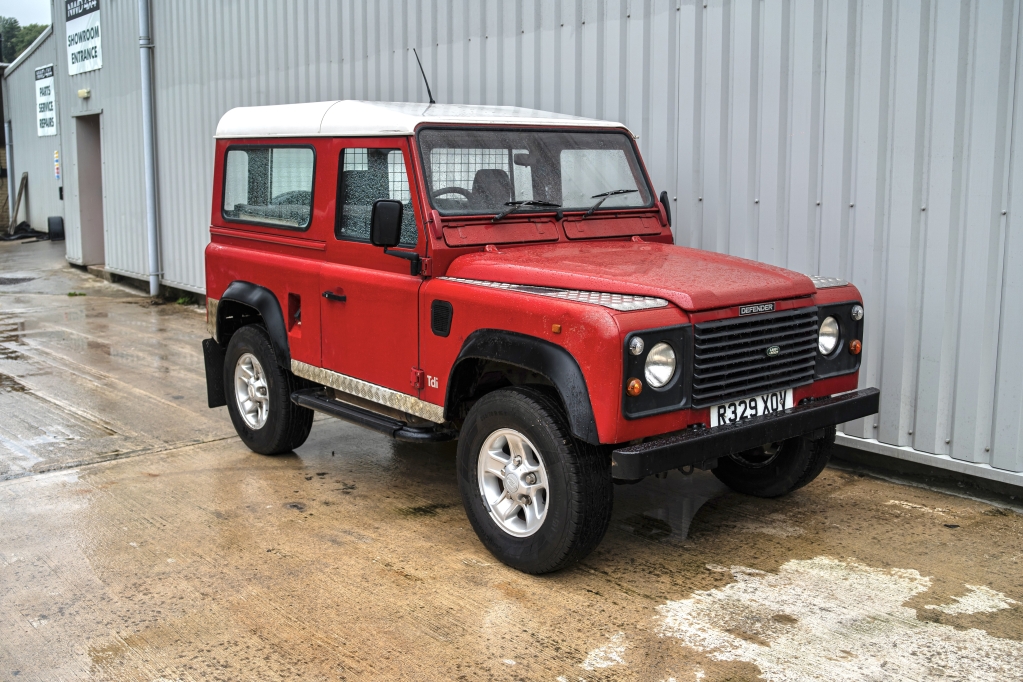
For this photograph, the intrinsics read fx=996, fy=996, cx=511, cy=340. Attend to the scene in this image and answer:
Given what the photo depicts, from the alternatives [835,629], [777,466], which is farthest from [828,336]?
[835,629]

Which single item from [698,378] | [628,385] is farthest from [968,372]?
[628,385]

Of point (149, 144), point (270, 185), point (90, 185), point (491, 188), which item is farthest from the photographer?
point (90, 185)

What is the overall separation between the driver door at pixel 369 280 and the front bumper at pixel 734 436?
142 cm

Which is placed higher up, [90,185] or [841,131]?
[841,131]

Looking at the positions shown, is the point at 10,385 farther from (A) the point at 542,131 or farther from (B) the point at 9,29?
(B) the point at 9,29

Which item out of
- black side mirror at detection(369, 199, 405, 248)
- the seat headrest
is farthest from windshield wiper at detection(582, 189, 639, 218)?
black side mirror at detection(369, 199, 405, 248)

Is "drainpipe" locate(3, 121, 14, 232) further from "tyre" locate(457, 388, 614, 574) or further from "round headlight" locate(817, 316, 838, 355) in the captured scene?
"round headlight" locate(817, 316, 838, 355)

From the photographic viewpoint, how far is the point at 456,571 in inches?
181

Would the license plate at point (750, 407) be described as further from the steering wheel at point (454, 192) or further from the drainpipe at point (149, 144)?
the drainpipe at point (149, 144)

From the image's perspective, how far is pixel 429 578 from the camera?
4.51 m

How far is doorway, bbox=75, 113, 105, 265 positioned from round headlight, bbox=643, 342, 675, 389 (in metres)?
13.8

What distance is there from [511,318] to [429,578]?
1.23 meters

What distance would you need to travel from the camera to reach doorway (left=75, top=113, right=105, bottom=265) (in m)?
15.9

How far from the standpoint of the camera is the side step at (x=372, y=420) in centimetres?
514
